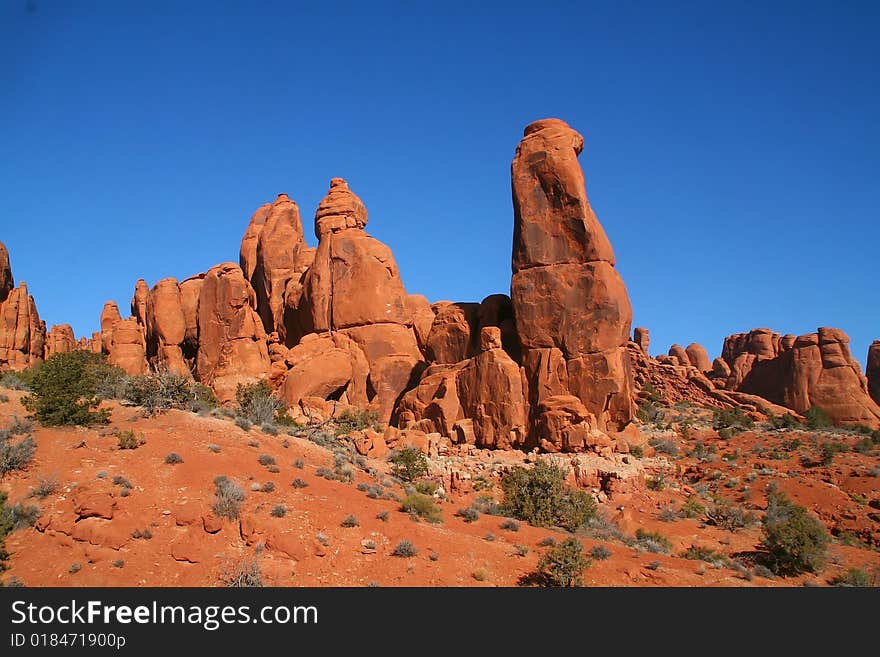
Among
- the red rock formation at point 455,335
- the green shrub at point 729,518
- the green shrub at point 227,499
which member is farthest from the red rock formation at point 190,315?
the green shrub at point 729,518

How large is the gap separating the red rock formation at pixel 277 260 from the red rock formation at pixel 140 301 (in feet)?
37.4

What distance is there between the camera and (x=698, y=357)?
70438 millimetres

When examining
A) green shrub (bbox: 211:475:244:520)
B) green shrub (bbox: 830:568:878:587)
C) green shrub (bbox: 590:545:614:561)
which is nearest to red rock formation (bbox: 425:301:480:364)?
green shrub (bbox: 590:545:614:561)

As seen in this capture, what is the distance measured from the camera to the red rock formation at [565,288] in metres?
27.9

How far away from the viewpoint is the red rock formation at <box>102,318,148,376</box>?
149 ft

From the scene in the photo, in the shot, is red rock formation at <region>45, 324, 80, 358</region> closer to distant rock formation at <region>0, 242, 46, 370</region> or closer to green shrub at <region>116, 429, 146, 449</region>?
distant rock formation at <region>0, 242, 46, 370</region>

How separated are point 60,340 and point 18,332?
18.2 metres

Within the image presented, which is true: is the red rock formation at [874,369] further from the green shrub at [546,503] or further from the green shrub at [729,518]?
the green shrub at [546,503]

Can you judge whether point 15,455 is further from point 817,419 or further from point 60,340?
point 60,340

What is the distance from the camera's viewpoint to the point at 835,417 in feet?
135

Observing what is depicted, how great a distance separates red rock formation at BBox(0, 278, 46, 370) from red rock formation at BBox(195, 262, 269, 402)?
596 inches

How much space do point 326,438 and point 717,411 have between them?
27.3 metres
